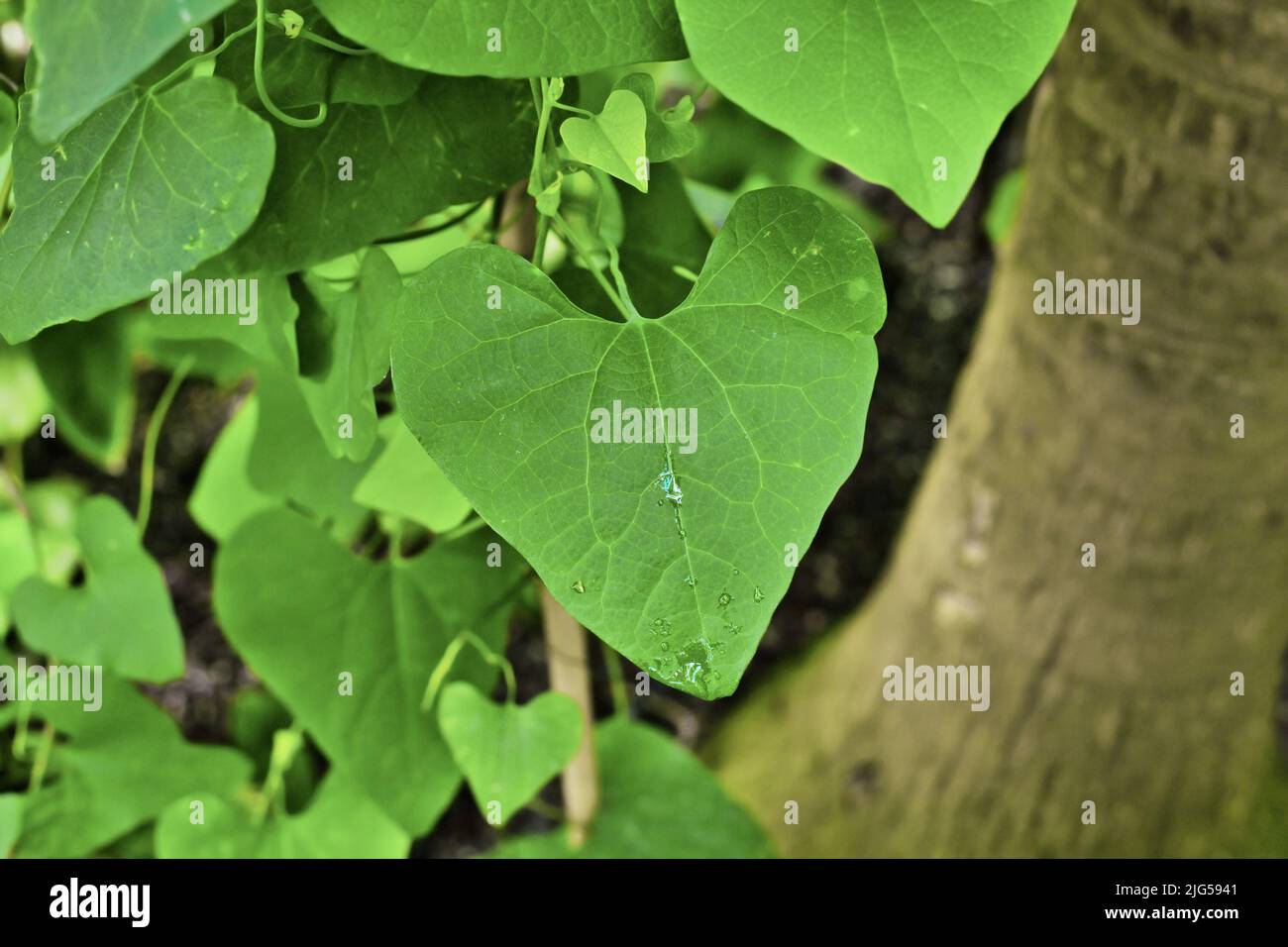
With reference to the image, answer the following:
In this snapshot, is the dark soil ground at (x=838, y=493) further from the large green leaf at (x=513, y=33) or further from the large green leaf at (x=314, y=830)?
the large green leaf at (x=513, y=33)

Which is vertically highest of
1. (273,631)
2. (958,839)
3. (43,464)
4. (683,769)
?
(43,464)

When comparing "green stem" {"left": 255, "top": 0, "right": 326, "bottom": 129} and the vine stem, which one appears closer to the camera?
"green stem" {"left": 255, "top": 0, "right": 326, "bottom": 129}

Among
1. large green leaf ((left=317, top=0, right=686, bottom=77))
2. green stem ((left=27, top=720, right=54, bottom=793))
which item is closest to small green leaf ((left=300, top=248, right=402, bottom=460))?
large green leaf ((left=317, top=0, right=686, bottom=77))

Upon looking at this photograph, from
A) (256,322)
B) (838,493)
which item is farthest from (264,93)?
(838,493)

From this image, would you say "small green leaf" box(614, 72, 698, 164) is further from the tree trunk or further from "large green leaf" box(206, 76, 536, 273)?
the tree trunk

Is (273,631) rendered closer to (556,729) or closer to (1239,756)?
(556,729)
